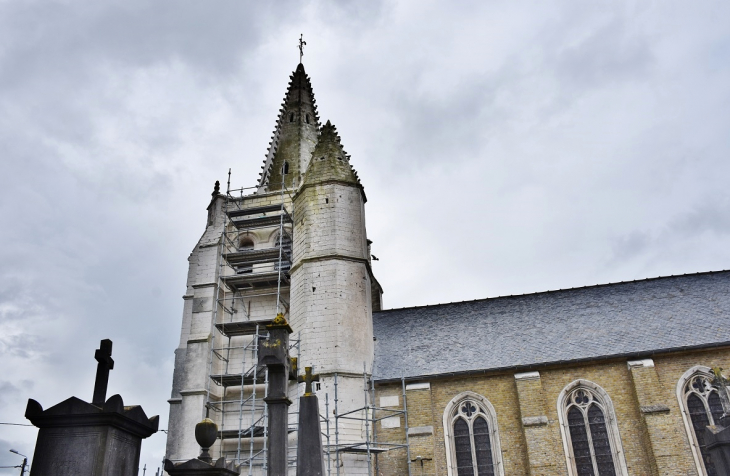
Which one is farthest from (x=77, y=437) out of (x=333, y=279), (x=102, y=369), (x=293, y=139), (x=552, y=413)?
(x=293, y=139)

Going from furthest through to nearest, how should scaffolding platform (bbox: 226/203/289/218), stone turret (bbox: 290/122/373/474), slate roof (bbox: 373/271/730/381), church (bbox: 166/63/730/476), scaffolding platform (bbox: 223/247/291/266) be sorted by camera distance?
1. scaffolding platform (bbox: 226/203/289/218)
2. scaffolding platform (bbox: 223/247/291/266)
3. stone turret (bbox: 290/122/373/474)
4. slate roof (bbox: 373/271/730/381)
5. church (bbox: 166/63/730/476)

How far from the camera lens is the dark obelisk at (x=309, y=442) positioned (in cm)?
747

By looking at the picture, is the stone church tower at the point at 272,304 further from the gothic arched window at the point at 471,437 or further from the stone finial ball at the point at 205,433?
the stone finial ball at the point at 205,433

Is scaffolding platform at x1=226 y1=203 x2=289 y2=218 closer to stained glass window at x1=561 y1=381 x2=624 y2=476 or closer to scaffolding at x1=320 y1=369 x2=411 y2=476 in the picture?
scaffolding at x1=320 y1=369 x2=411 y2=476

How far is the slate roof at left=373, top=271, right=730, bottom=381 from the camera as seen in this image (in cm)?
1775

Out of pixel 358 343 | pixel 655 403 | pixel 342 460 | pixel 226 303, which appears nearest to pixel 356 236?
pixel 358 343

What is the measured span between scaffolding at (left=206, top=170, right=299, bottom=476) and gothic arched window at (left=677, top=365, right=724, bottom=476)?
35.9ft

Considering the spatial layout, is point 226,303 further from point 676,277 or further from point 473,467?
point 676,277

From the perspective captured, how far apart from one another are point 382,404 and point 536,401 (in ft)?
14.8

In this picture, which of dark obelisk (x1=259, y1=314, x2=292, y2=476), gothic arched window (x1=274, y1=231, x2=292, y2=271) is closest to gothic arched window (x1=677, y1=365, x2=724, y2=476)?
dark obelisk (x1=259, y1=314, x2=292, y2=476)

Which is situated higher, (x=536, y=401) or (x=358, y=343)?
(x=358, y=343)

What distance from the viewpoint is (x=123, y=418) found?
227 inches

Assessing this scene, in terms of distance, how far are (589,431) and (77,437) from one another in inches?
577

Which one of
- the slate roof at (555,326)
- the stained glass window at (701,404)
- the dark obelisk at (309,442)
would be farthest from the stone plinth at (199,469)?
the stained glass window at (701,404)
